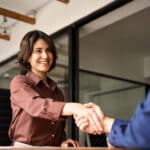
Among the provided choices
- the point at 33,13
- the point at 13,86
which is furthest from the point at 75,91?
the point at 13,86

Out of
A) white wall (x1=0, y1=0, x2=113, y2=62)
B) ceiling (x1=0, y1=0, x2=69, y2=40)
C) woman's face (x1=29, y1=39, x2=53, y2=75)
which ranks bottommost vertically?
woman's face (x1=29, y1=39, x2=53, y2=75)

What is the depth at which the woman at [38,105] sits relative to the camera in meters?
1.11

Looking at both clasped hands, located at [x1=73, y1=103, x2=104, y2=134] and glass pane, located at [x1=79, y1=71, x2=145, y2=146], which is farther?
glass pane, located at [x1=79, y1=71, x2=145, y2=146]

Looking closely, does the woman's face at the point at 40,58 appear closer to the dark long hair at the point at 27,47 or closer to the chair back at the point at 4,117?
the dark long hair at the point at 27,47

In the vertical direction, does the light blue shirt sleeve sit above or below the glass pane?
below

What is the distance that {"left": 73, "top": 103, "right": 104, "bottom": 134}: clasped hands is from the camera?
1.02 metres

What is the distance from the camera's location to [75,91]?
3389 mm

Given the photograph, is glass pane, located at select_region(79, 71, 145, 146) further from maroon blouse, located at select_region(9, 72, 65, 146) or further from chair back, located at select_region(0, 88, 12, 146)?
maroon blouse, located at select_region(9, 72, 65, 146)

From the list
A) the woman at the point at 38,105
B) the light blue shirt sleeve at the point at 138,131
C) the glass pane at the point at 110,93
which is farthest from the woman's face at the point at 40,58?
the glass pane at the point at 110,93

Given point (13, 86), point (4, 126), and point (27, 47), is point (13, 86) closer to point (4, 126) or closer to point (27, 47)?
point (27, 47)

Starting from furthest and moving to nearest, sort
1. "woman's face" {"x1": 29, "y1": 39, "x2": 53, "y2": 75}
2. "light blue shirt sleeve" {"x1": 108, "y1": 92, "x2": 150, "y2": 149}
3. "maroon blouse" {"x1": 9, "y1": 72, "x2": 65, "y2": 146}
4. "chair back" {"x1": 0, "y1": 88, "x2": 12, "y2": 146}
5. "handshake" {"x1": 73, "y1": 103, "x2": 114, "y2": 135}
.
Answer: "chair back" {"x1": 0, "y1": 88, "x2": 12, "y2": 146}
"woman's face" {"x1": 29, "y1": 39, "x2": 53, "y2": 75}
"maroon blouse" {"x1": 9, "y1": 72, "x2": 65, "y2": 146}
"handshake" {"x1": 73, "y1": 103, "x2": 114, "y2": 135}
"light blue shirt sleeve" {"x1": 108, "y1": 92, "x2": 150, "y2": 149}

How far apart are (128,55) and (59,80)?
1763mm

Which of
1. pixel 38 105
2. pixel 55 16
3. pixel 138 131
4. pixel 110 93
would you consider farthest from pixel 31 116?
pixel 110 93

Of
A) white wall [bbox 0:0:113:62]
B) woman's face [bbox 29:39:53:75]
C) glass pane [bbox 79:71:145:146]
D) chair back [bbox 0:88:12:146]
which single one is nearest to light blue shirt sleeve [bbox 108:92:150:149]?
woman's face [bbox 29:39:53:75]
